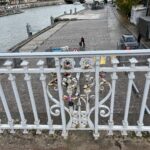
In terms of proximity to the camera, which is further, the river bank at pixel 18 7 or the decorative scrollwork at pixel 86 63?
the river bank at pixel 18 7

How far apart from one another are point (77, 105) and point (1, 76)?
436 centimetres

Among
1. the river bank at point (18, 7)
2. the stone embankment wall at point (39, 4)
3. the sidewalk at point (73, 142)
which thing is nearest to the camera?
the sidewalk at point (73, 142)

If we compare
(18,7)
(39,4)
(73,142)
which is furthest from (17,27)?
(39,4)

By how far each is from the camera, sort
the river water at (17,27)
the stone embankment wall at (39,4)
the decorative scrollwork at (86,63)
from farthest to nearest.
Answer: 1. the stone embankment wall at (39,4)
2. the river water at (17,27)
3. the decorative scrollwork at (86,63)

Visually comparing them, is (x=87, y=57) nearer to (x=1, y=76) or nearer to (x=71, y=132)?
(x=71, y=132)

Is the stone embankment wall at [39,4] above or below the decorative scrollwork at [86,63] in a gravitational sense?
below

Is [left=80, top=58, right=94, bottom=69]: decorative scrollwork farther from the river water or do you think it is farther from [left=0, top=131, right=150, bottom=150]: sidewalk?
the river water

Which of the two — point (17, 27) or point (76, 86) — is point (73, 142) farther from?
point (17, 27)

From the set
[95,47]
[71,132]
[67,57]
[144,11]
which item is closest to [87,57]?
[67,57]

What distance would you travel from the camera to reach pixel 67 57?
2.56m

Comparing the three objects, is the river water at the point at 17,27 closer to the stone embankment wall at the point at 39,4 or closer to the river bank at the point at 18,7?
the river bank at the point at 18,7

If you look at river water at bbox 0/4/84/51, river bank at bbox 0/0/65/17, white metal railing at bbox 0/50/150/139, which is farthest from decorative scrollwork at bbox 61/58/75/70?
river bank at bbox 0/0/65/17

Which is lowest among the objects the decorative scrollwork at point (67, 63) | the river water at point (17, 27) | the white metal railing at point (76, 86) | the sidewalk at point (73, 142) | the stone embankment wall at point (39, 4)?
the stone embankment wall at point (39, 4)

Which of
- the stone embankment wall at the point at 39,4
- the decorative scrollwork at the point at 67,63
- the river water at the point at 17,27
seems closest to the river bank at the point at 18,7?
the stone embankment wall at the point at 39,4
